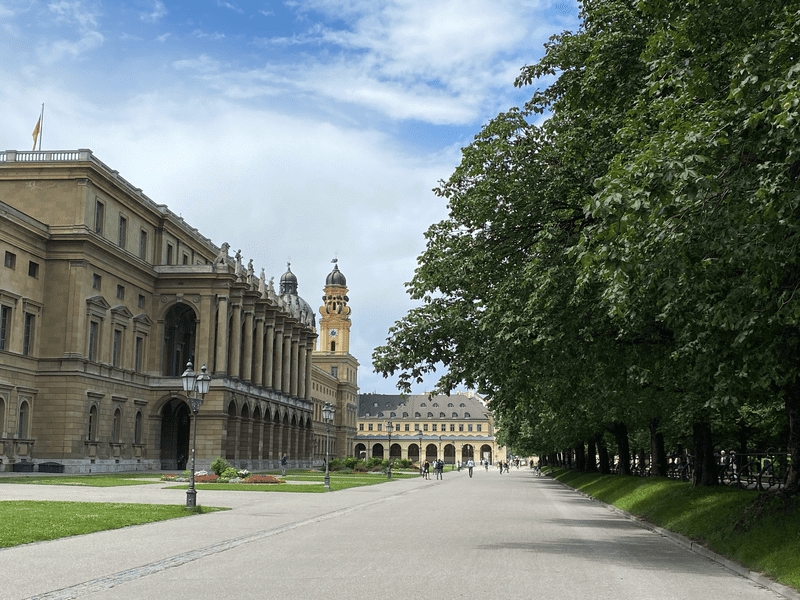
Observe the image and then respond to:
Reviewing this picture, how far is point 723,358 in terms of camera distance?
48.8 feet

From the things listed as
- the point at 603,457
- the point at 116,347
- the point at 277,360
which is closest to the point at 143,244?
the point at 116,347

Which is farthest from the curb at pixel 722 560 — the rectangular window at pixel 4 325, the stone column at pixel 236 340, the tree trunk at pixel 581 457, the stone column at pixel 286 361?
the stone column at pixel 286 361

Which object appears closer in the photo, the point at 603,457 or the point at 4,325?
the point at 603,457

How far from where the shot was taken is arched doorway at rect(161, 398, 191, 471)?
8000 centimetres

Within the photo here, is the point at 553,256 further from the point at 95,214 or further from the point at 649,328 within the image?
the point at 95,214

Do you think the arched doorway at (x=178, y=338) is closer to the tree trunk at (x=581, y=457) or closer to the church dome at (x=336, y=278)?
the tree trunk at (x=581, y=457)

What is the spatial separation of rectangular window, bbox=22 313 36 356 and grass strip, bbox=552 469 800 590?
48.3 metres

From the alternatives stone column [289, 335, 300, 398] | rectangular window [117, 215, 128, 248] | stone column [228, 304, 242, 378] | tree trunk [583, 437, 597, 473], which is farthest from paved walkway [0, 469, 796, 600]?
stone column [289, 335, 300, 398]

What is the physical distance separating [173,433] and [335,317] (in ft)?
371

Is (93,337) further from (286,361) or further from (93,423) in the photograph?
(286,361)

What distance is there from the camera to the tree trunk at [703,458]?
2691 centimetres

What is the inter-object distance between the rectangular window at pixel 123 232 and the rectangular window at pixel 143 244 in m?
3.27

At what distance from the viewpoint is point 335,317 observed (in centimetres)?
19350

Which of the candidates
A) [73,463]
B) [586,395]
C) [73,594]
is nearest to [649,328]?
[586,395]
